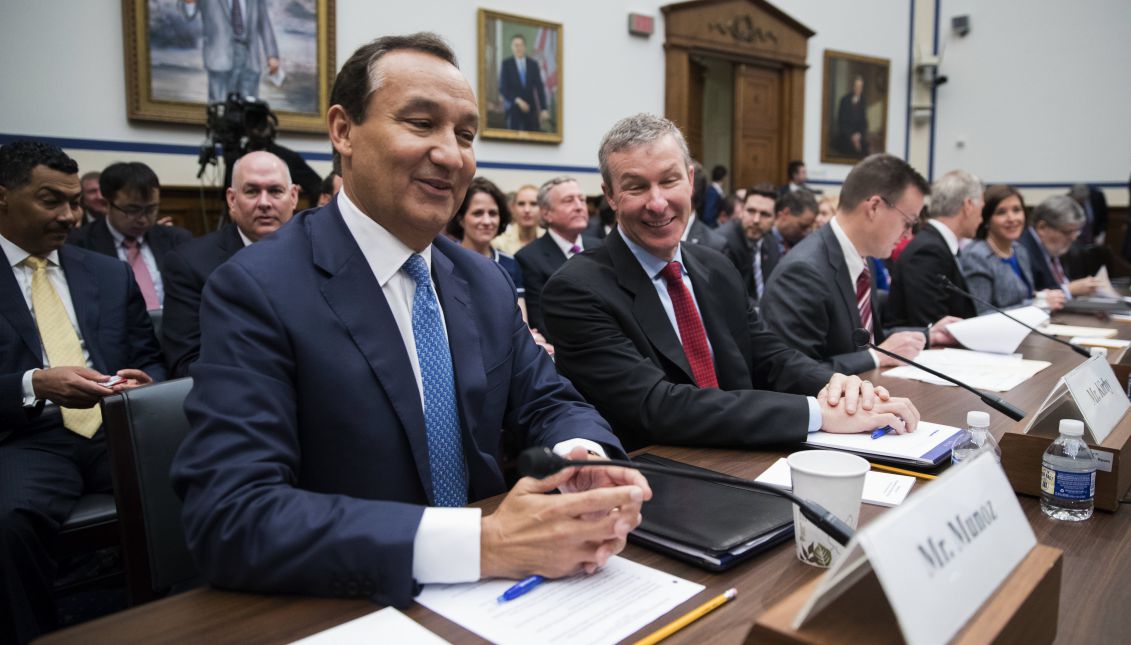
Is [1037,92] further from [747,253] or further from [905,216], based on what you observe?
[905,216]

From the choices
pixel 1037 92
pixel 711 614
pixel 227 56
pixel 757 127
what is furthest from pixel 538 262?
pixel 1037 92

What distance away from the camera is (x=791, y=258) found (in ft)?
8.30

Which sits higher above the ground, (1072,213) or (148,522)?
(1072,213)

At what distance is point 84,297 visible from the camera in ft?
8.32

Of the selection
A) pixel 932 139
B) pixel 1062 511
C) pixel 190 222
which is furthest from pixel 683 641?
pixel 932 139

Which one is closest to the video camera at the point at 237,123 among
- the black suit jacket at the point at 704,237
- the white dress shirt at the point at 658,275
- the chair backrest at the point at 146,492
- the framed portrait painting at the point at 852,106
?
the black suit jacket at the point at 704,237

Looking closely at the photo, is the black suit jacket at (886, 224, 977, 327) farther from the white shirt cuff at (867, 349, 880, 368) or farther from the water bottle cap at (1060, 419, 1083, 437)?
the water bottle cap at (1060, 419, 1083, 437)

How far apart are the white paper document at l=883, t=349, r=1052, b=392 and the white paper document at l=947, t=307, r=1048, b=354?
30mm

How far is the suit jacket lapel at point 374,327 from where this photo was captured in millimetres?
1142

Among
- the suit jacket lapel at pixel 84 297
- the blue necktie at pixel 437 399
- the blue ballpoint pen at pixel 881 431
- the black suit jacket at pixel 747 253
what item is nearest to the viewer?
the blue necktie at pixel 437 399

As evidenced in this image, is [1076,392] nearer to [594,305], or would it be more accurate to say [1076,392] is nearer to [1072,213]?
[594,305]

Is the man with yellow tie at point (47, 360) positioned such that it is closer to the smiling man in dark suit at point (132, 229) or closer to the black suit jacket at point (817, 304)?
the smiling man in dark suit at point (132, 229)

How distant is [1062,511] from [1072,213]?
4.20 m

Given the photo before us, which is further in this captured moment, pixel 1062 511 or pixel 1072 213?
pixel 1072 213
